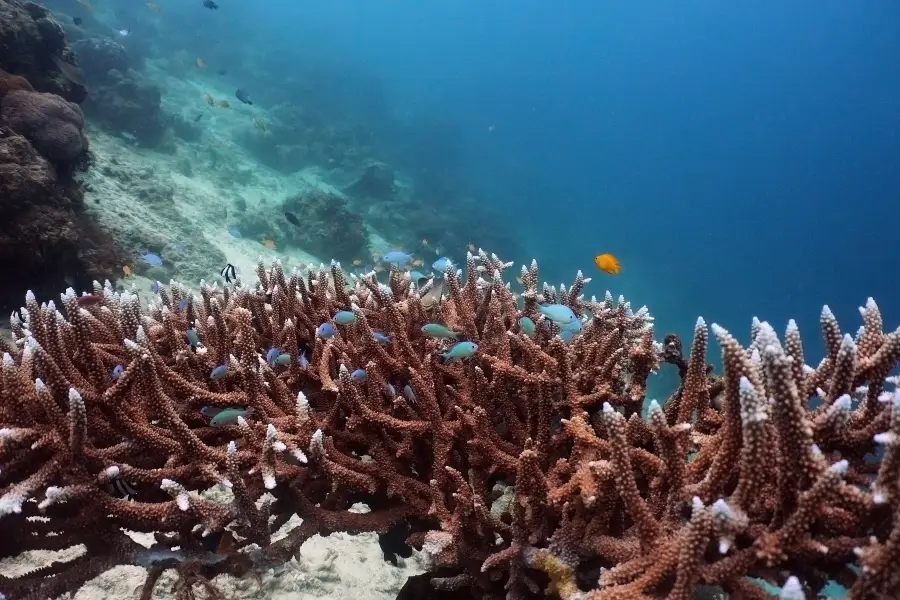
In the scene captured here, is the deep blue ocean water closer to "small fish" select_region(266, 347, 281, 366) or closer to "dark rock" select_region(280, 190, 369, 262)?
"dark rock" select_region(280, 190, 369, 262)

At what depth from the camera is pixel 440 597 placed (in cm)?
269

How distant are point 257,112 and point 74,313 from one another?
110 ft

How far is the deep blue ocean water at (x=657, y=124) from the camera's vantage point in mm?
51156

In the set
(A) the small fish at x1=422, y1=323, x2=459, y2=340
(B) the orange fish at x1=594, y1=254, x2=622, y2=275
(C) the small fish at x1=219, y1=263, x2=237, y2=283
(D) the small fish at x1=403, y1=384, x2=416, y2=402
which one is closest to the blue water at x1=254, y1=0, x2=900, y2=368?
(B) the orange fish at x1=594, y1=254, x2=622, y2=275

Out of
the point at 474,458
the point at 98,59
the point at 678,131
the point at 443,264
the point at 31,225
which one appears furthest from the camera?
the point at 678,131

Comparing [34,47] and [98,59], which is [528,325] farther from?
[98,59]

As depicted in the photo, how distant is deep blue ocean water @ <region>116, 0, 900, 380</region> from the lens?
51.2 metres

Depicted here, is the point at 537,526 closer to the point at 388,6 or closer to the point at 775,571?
the point at 775,571

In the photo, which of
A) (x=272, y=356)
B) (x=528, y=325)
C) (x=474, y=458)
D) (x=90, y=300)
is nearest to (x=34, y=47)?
(x=90, y=300)

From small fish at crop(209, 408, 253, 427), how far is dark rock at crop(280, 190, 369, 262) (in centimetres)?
1704

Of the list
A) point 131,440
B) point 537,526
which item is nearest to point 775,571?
point 537,526

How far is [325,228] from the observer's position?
764 inches

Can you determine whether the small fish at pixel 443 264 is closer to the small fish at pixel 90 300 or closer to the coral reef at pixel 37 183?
the small fish at pixel 90 300

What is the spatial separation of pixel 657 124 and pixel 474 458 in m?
148
